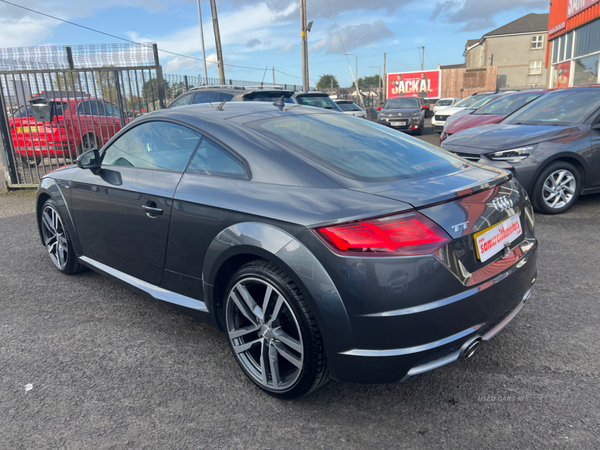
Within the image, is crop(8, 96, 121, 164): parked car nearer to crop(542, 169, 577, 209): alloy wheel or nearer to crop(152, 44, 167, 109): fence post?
crop(152, 44, 167, 109): fence post

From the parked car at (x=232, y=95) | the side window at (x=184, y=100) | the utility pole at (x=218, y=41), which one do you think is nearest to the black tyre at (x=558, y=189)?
the parked car at (x=232, y=95)

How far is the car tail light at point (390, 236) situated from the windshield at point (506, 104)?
31.0 ft

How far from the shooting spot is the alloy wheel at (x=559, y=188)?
5594mm

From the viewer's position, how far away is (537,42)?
177ft

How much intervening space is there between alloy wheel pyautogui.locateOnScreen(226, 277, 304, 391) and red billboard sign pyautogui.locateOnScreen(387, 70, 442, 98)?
45127mm

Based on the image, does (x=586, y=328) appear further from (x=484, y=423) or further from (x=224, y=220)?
(x=224, y=220)

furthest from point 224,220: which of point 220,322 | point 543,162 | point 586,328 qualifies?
point 543,162

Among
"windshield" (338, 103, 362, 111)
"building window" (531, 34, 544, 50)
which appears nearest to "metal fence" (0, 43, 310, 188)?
"windshield" (338, 103, 362, 111)

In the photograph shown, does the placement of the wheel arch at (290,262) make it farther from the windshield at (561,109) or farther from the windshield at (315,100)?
the windshield at (315,100)

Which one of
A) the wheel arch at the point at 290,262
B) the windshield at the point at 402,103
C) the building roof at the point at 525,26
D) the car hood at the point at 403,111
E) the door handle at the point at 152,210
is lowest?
the wheel arch at the point at 290,262

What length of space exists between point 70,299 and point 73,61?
6.51 metres

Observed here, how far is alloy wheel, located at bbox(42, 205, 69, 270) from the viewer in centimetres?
399

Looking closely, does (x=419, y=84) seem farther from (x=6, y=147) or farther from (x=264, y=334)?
(x=264, y=334)

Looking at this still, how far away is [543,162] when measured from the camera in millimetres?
5434
